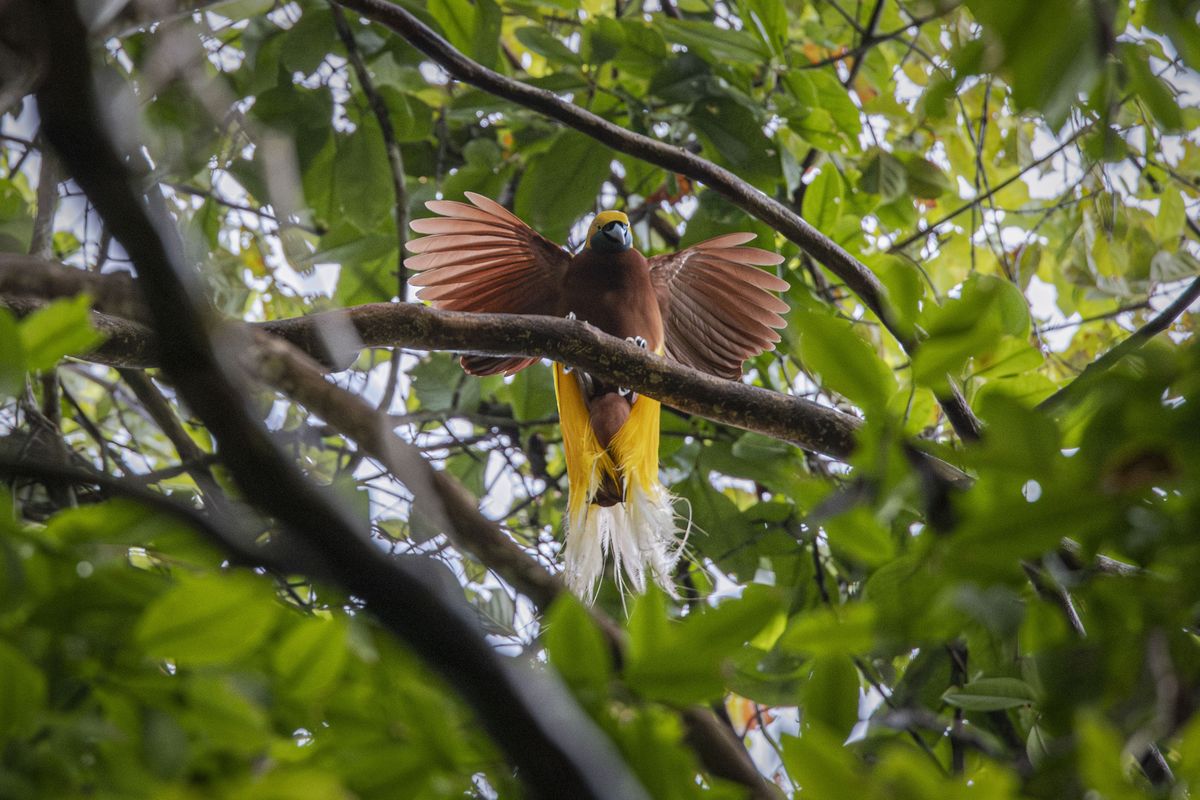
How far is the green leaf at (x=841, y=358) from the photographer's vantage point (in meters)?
0.55

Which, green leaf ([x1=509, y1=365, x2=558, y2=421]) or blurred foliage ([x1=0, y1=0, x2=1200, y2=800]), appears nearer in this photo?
blurred foliage ([x1=0, y1=0, x2=1200, y2=800])

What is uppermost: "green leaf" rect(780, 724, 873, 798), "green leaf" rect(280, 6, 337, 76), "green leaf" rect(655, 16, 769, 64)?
"green leaf" rect(280, 6, 337, 76)

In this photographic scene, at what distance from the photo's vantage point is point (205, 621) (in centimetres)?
47

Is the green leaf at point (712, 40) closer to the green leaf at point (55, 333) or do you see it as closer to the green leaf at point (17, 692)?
the green leaf at point (55, 333)

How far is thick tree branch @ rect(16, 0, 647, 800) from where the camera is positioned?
397 millimetres

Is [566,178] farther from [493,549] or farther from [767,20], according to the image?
[493,549]

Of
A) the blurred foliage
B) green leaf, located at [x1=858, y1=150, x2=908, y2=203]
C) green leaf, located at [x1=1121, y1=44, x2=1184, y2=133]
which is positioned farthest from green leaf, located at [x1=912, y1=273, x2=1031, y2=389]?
green leaf, located at [x1=858, y1=150, x2=908, y2=203]

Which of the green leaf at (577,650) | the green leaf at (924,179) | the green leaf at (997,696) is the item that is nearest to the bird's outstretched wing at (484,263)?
the green leaf at (924,179)

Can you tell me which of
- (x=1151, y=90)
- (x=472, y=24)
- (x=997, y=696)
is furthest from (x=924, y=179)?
(x=1151, y=90)

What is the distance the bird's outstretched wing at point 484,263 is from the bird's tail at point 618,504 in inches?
8.5

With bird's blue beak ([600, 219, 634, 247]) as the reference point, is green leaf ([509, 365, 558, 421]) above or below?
below

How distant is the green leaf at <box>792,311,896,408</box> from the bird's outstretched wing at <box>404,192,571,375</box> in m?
1.59

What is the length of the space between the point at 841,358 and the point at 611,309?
176 cm

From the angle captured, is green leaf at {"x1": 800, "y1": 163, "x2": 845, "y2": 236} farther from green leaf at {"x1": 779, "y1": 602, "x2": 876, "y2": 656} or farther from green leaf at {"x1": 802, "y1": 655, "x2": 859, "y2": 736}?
green leaf at {"x1": 779, "y1": 602, "x2": 876, "y2": 656}
